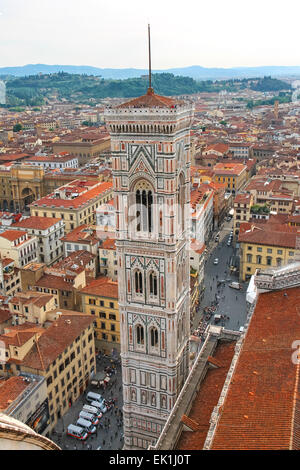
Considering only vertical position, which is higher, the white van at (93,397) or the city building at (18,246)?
the city building at (18,246)

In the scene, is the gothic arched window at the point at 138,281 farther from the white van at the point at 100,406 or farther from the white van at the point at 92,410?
the white van at the point at 100,406

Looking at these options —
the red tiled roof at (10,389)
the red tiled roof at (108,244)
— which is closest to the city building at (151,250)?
the red tiled roof at (10,389)

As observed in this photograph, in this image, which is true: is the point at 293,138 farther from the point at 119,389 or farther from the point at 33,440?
the point at 33,440

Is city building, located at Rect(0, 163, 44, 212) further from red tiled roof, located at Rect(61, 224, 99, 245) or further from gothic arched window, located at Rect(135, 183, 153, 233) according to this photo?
gothic arched window, located at Rect(135, 183, 153, 233)

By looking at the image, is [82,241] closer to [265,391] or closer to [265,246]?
[265,246]

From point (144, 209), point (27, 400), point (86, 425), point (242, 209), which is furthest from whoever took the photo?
point (242, 209)

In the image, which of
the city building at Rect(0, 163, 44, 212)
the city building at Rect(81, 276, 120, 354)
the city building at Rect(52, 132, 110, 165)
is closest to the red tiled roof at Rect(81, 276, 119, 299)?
the city building at Rect(81, 276, 120, 354)

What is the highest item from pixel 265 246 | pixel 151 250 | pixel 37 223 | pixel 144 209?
pixel 144 209

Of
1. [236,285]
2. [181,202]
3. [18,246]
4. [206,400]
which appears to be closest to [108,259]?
[18,246]
